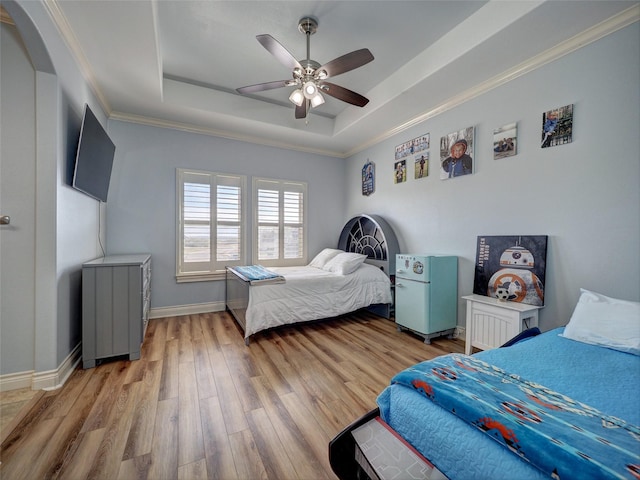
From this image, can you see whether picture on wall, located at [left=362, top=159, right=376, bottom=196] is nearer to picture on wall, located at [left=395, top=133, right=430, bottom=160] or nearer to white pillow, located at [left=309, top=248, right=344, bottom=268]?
picture on wall, located at [left=395, top=133, right=430, bottom=160]

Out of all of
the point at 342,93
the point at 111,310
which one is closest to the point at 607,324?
the point at 342,93

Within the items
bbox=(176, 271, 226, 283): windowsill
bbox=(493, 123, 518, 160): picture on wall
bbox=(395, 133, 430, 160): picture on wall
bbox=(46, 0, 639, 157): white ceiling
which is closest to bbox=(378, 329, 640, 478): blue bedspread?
bbox=(493, 123, 518, 160): picture on wall

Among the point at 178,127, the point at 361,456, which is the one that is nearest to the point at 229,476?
the point at 361,456

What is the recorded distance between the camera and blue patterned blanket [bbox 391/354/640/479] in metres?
0.71

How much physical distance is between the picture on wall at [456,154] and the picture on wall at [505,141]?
26 cm

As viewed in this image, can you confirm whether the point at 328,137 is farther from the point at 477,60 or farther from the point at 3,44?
the point at 3,44

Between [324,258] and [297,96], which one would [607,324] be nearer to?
[297,96]

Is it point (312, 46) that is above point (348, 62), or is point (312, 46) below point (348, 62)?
above

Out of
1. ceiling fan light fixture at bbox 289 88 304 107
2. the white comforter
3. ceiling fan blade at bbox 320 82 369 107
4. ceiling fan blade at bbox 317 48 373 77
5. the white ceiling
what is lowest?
the white comforter

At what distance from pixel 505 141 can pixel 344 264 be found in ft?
7.38

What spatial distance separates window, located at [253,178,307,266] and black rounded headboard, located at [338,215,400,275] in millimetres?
791

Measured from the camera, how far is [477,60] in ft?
7.93

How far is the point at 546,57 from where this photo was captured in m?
2.31

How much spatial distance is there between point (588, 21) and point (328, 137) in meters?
2.98
